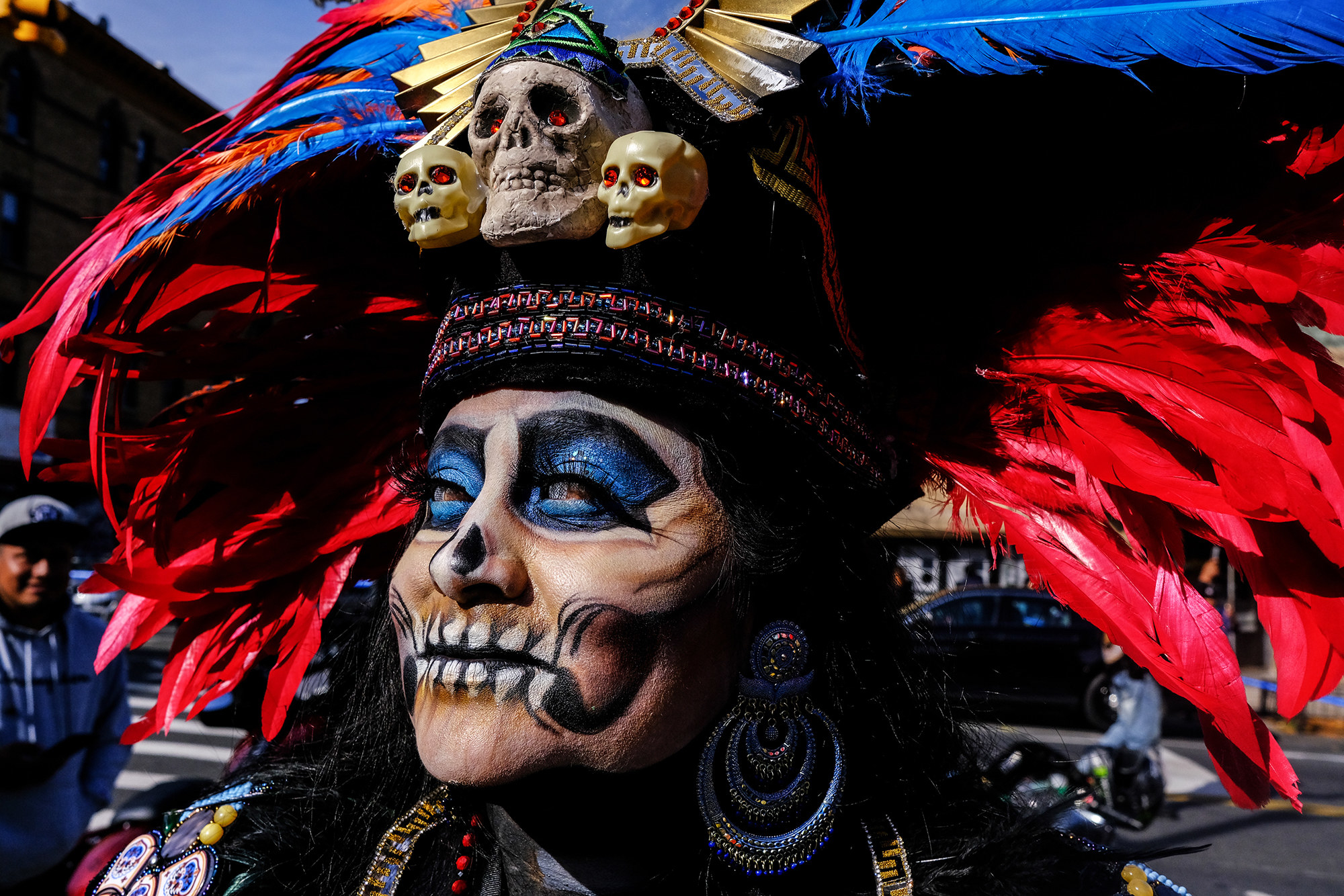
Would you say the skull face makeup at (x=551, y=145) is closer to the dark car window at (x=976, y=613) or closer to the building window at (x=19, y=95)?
the dark car window at (x=976, y=613)

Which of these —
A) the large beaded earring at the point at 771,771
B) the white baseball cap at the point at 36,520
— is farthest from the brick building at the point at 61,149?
the large beaded earring at the point at 771,771

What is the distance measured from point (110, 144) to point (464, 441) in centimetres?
2443

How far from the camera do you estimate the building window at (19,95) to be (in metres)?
19.8

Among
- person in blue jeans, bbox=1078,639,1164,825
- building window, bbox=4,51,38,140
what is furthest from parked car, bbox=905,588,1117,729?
building window, bbox=4,51,38,140

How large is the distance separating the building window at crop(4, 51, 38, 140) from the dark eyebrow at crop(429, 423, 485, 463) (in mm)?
23071

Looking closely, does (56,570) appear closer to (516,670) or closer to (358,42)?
(358,42)

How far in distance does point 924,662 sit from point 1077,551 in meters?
0.37

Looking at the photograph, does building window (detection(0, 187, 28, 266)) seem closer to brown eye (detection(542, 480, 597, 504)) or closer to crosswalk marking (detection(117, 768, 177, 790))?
crosswalk marking (detection(117, 768, 177, 790))

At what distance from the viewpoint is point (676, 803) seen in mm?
1613

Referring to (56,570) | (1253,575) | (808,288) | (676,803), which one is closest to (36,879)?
(56,570)

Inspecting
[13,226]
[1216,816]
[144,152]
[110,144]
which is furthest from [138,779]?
[144,152]

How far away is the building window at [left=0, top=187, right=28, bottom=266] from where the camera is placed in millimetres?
20094

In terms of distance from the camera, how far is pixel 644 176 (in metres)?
1.45

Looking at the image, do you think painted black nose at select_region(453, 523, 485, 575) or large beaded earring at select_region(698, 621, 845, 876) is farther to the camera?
large beaded earring at select_region(698, 621, 845, 876)
